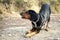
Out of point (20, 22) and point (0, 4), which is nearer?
point (20, 22)

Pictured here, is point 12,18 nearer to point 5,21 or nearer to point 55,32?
point 5,21

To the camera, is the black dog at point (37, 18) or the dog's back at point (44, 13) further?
the dog's back at point (44, 13)

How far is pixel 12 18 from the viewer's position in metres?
14.0

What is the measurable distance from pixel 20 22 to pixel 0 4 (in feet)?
10.1

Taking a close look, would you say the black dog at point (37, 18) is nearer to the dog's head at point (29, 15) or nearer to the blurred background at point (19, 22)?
the dog's head at point (29, 15)

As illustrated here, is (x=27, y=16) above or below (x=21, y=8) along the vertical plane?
above

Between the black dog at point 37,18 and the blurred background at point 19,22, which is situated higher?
the black dog at point 37,18

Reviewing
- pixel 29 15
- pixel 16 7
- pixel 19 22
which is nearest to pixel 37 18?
pixel 29 15

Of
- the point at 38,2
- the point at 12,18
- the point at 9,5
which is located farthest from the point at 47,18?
the point at 38,2

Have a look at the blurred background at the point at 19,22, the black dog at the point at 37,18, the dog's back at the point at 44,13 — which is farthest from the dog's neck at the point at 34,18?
the dog's back at the point at 44,13

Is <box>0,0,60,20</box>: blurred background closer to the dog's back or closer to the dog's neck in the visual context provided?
the dog's back

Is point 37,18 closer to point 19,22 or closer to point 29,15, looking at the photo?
point 29,15

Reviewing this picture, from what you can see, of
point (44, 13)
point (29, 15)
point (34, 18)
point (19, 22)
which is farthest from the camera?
point (19, 22)

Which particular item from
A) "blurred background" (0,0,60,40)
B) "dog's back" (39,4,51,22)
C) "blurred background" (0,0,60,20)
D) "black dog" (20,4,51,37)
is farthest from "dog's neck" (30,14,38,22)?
"blurred background" (0,0,60,20)
